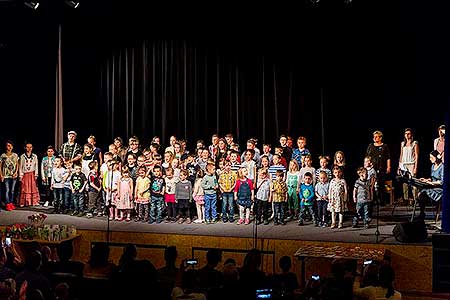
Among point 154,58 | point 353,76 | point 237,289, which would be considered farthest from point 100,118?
point 237,289

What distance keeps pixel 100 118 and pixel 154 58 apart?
1.89 metres

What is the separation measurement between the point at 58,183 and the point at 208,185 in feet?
10.2

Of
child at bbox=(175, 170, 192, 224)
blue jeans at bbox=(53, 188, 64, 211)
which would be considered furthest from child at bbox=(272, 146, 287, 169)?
blue jeans at bbox=(53, 188, 64, 211)

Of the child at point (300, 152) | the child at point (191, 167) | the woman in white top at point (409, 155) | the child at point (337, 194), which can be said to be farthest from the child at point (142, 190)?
the woman in white top at point (409, 155)

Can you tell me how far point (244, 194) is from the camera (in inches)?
464

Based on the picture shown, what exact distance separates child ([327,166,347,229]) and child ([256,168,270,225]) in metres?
1.10

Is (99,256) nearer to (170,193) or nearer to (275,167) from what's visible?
(170,193)

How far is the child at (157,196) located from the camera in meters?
12.1

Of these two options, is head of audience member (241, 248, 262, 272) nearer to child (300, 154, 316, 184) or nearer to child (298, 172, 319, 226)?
child (298, 172, 319, 226)

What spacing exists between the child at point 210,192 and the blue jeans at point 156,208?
0.83 meters

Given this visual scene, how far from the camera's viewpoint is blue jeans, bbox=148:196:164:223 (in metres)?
12.2

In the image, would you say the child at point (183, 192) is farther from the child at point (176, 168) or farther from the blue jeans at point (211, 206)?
the blue jeans at point (211, 206)

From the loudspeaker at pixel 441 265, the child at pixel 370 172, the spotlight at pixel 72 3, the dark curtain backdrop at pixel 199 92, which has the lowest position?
the loudspeaker at pixel 441 265

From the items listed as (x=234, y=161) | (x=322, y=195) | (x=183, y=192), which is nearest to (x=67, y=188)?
(x=183, y=192)
